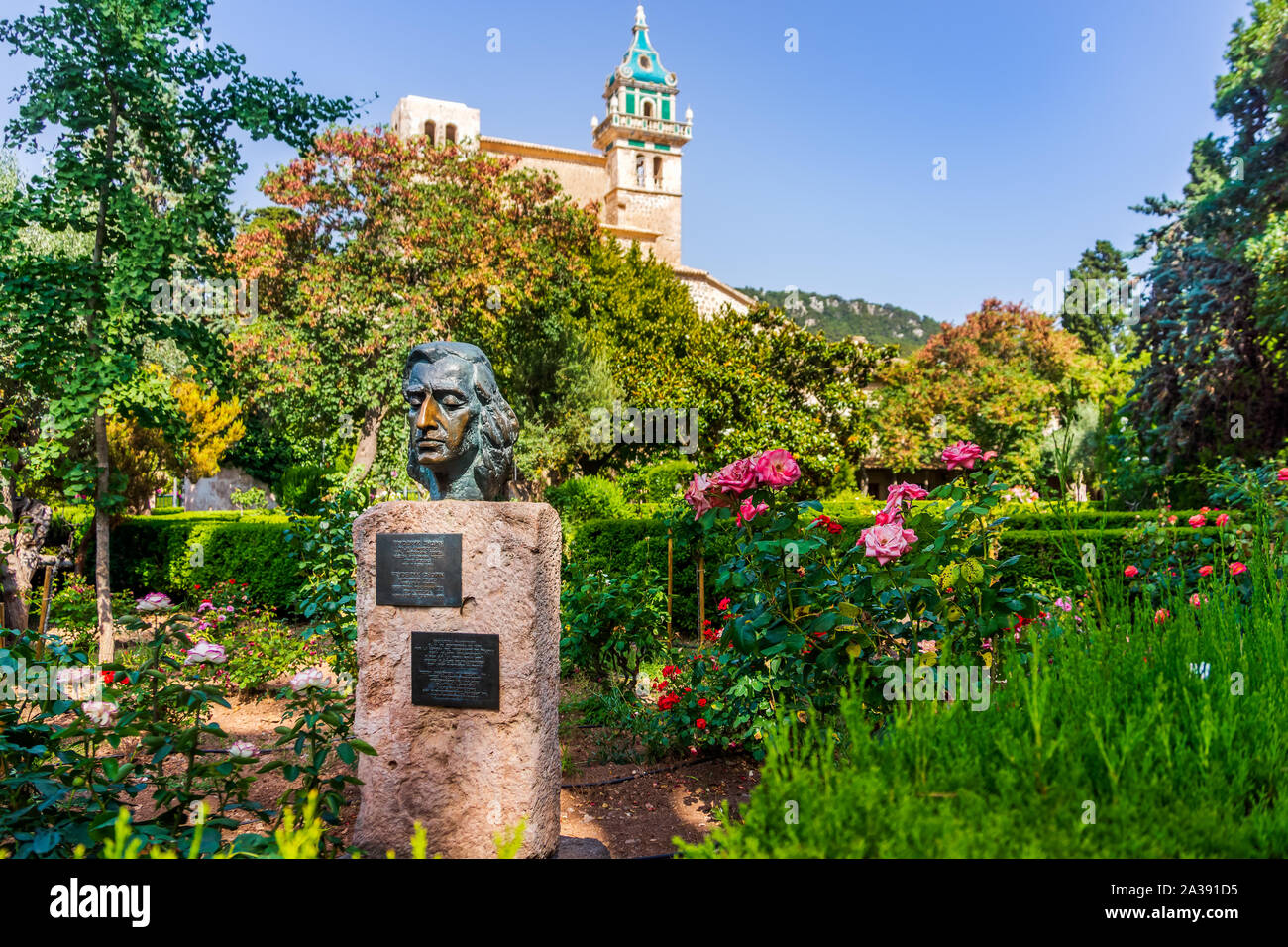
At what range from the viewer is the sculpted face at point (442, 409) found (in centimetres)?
375

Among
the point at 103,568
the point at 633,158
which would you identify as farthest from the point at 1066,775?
the point at 633,158

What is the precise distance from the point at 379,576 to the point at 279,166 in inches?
548

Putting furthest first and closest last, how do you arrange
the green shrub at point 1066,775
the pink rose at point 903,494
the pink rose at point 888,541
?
the pink rose at point 903,494 → the pink rose at point 888,541 → the green shrub at point 1066,775

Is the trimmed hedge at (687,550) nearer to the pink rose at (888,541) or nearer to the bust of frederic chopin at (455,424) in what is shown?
the bust of frederic chopin at (455,424)

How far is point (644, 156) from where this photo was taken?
46.0 metres

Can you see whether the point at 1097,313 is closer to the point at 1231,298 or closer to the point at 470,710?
the point at 1231,298

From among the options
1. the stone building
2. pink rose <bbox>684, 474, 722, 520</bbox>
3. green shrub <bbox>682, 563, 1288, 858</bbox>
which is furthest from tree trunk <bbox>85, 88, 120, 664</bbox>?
the stone building

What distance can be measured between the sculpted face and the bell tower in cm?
4122

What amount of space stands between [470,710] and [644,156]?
153 feet

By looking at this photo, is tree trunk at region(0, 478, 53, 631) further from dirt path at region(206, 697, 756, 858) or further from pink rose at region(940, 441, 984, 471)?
pink rose at region(940, 441, 984, 471)

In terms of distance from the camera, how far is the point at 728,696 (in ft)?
15.7

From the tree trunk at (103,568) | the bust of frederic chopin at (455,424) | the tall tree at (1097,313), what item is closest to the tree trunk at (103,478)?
the tree trunk at (103,568)

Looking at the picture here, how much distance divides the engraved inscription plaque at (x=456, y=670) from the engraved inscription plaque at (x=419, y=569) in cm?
16
